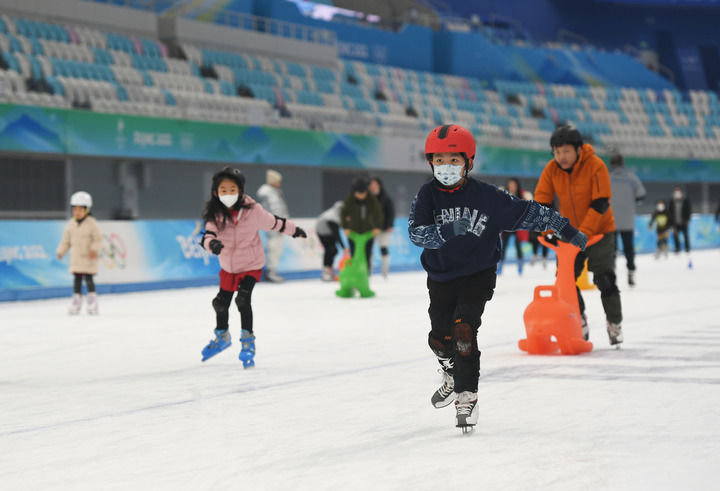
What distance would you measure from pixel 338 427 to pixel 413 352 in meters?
3.05

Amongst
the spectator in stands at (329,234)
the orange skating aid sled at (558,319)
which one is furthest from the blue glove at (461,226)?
the spectator in stands at (329,234)

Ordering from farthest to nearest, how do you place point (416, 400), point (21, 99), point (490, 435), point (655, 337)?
point (21, 99)
point (655, 337)
point (416, 400)
point (490, 435)

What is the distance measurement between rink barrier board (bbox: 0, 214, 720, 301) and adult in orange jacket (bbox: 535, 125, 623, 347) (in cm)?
645

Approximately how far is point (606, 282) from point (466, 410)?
354cm

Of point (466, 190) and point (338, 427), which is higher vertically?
point (466, 190)

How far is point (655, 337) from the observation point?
8.76 m

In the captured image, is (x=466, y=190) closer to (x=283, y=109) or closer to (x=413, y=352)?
(x=413, y=352)

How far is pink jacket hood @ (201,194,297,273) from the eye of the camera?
24.2ft

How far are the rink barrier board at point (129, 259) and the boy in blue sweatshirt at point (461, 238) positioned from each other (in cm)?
862

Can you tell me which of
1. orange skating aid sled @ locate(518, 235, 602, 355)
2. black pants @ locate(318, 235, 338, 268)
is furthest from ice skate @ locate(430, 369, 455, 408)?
black pants @ locate(318, 235, 338, 268)

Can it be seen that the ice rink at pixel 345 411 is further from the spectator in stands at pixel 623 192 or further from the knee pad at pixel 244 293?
the spectator in stands at pixel 623 192

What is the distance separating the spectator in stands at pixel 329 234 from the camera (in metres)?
17.1

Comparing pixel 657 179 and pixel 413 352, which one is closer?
pixel 413 352

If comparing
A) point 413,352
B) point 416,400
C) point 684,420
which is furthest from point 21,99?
point 684,420
